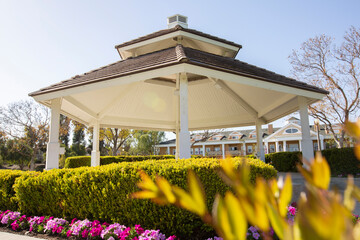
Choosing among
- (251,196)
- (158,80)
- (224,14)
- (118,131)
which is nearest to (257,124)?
(158,80)

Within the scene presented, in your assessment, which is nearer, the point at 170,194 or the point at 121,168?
the point at 170,194

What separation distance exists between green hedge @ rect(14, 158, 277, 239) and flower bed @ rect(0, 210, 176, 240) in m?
0.21

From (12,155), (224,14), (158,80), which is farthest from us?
(12,155)

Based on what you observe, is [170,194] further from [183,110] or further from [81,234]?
[183,110]

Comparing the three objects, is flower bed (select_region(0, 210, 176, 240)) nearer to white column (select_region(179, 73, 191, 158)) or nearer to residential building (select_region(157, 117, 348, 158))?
white column (select_region(179, 73, 191, 158))

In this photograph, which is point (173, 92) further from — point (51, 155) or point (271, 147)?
point (271, 147)

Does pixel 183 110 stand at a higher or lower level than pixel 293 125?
lower

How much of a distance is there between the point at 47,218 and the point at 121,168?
216cm

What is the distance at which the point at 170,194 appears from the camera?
1.88ft

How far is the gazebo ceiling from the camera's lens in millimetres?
6848

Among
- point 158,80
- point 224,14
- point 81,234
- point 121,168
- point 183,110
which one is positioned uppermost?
point 224,14

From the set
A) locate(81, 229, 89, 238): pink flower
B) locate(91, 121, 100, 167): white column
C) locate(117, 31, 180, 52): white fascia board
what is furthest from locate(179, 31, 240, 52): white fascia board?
locate(81, 229, 89, 238): pink flower

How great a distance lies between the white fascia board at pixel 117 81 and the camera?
639cm

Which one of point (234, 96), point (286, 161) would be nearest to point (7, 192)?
point (234, 96)
